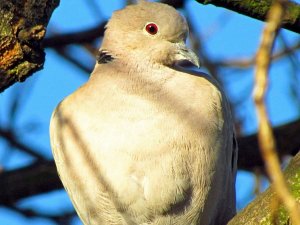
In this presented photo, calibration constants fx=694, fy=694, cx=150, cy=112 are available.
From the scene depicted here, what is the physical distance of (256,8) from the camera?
342cm

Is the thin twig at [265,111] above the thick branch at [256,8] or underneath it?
above

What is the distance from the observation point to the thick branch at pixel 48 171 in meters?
4.98

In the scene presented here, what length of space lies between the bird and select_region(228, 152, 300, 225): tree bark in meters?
0.97

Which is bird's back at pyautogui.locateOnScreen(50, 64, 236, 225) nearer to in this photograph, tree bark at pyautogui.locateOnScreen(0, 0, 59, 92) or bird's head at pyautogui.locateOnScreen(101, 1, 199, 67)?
bird's head at pyautogui.locateOnScreen(101, 1, 199, 67)

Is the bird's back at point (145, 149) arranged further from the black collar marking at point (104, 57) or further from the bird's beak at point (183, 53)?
the black collar marking at point (104, 57)

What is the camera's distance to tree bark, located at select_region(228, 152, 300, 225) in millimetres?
2523

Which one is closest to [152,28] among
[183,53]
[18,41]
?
[183,53]

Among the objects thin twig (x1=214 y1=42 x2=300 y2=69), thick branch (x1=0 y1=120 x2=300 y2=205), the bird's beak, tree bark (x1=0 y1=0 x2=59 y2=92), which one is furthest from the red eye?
thin twig (x1=214 y1=42 x2=300 y2=69)

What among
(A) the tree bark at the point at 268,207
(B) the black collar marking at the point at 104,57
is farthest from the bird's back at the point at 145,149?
(A) the tree bark at the point at 268,207

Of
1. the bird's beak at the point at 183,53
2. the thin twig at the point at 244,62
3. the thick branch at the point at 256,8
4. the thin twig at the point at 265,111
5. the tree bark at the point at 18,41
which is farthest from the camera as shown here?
the thin twig at the point at 244,62

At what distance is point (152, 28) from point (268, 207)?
75.0 inches

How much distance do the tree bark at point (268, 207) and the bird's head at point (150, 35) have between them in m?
1.49

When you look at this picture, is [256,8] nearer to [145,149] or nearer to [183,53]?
[183,53]

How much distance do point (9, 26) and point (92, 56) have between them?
2816mm
